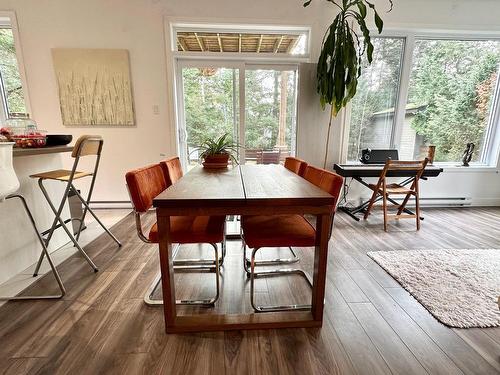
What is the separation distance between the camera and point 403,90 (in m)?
3.38

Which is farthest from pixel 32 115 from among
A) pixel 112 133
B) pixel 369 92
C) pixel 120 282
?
pixel 369 92

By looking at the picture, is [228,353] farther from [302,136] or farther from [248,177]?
[302,136]

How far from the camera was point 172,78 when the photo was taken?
3.15 m

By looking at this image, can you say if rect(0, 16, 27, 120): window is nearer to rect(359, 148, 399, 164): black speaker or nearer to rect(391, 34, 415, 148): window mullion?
rect(359, 148, 399, 164): black speaker

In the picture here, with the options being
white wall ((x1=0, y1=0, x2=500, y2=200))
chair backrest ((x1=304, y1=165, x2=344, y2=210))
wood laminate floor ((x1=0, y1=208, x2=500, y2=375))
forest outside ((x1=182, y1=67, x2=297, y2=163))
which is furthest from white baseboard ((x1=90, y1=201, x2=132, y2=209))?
chair backrest ((x1=304, y1=165, x2=344, y2=210))

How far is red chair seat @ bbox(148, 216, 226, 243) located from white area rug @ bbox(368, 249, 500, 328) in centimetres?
136

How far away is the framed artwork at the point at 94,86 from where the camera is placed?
3021 mm

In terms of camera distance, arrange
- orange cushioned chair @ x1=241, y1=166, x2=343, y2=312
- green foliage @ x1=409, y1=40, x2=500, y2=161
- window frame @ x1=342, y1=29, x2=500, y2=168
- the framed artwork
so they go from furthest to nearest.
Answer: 1. green foliage @ x1=409, y1=40, x2=500, y2=161
2. window frame @ x1=342, y1=29, x2=500, y2=168
3. the framed artwork
4. orange cushioned chair @ x1=241, y1=166, x2=343, y2=312

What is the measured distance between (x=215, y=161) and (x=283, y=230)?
920mm

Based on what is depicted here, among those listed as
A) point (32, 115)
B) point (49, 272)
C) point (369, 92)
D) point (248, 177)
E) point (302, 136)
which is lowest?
point (49, 272)

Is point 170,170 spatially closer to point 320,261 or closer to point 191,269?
point 191,269

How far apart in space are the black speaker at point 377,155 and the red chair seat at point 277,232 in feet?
6.98

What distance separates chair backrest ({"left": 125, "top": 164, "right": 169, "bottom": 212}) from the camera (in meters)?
1.29

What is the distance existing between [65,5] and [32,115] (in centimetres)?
140
